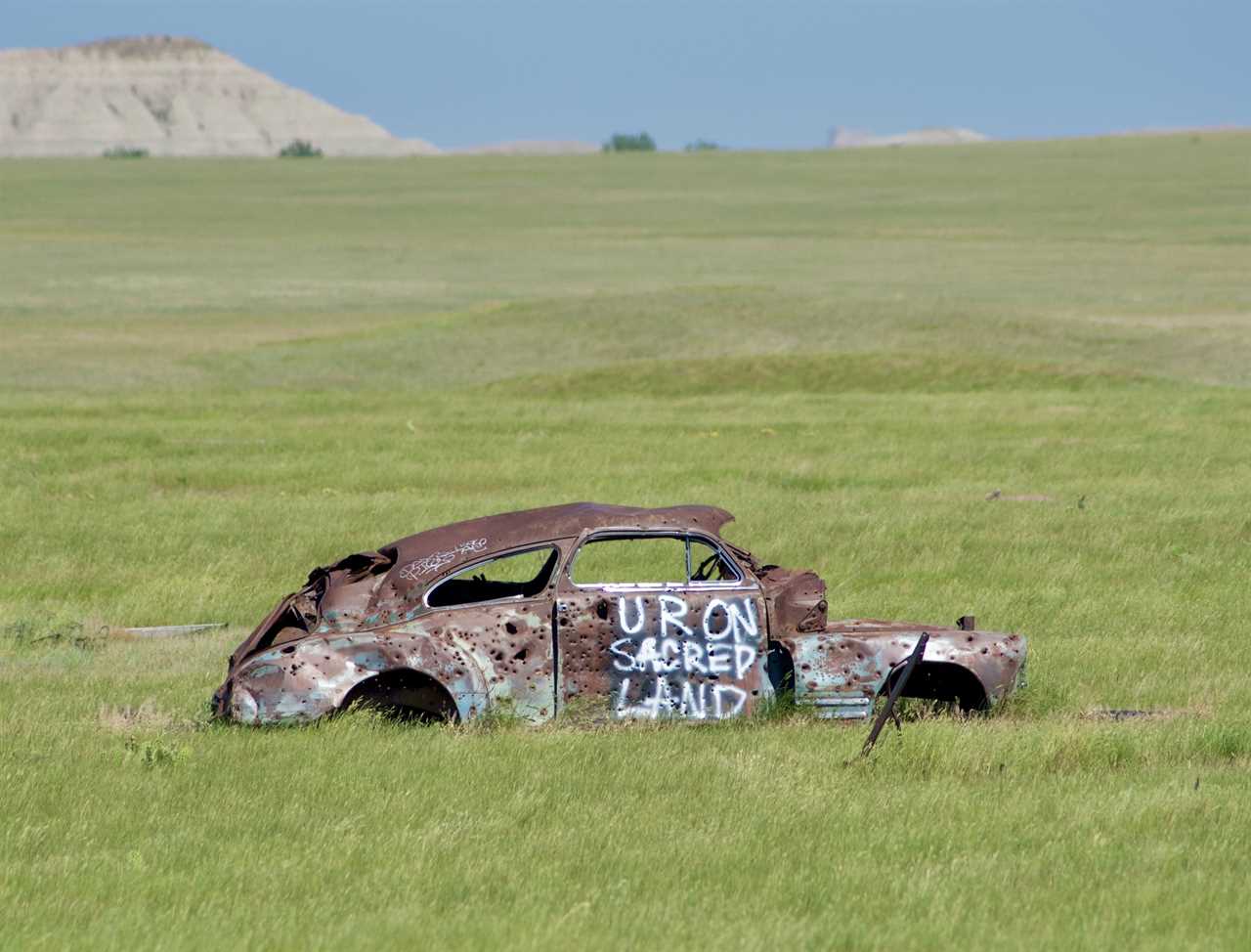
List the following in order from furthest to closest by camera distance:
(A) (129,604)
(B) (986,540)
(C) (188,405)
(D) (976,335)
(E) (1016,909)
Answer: (D) (976,335) < (C) (188,405) < (B) (986,540) < (A) (129,604) < (E) (1016,909)

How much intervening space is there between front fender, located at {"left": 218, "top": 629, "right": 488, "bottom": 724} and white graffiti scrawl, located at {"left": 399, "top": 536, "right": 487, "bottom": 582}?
0.39 m

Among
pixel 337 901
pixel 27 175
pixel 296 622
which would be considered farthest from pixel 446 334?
pixel 27 175

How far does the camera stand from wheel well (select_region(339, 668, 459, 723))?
34.7ft

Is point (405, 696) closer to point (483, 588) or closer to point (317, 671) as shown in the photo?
point (317, 671)

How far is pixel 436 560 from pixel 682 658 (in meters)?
1.55

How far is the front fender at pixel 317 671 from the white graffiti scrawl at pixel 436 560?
392 mm

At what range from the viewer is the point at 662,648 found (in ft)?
34.8

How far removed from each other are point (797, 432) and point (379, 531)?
417 inches

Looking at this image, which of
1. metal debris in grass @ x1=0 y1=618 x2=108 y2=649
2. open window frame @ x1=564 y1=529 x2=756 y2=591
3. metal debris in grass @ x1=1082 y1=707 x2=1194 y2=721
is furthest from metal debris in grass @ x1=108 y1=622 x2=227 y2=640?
metal debris in grass @ x1=1082 y1=707 x2=1194 y2=721

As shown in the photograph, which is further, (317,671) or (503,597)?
(503,597)

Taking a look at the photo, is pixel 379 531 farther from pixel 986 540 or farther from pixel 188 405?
pixel 188 405

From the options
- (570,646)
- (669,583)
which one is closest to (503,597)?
(570,646)

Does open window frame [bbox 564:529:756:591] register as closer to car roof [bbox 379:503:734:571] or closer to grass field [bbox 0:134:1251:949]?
car roof [bbox 379:503:734:571]

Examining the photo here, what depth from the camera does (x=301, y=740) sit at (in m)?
10.1
